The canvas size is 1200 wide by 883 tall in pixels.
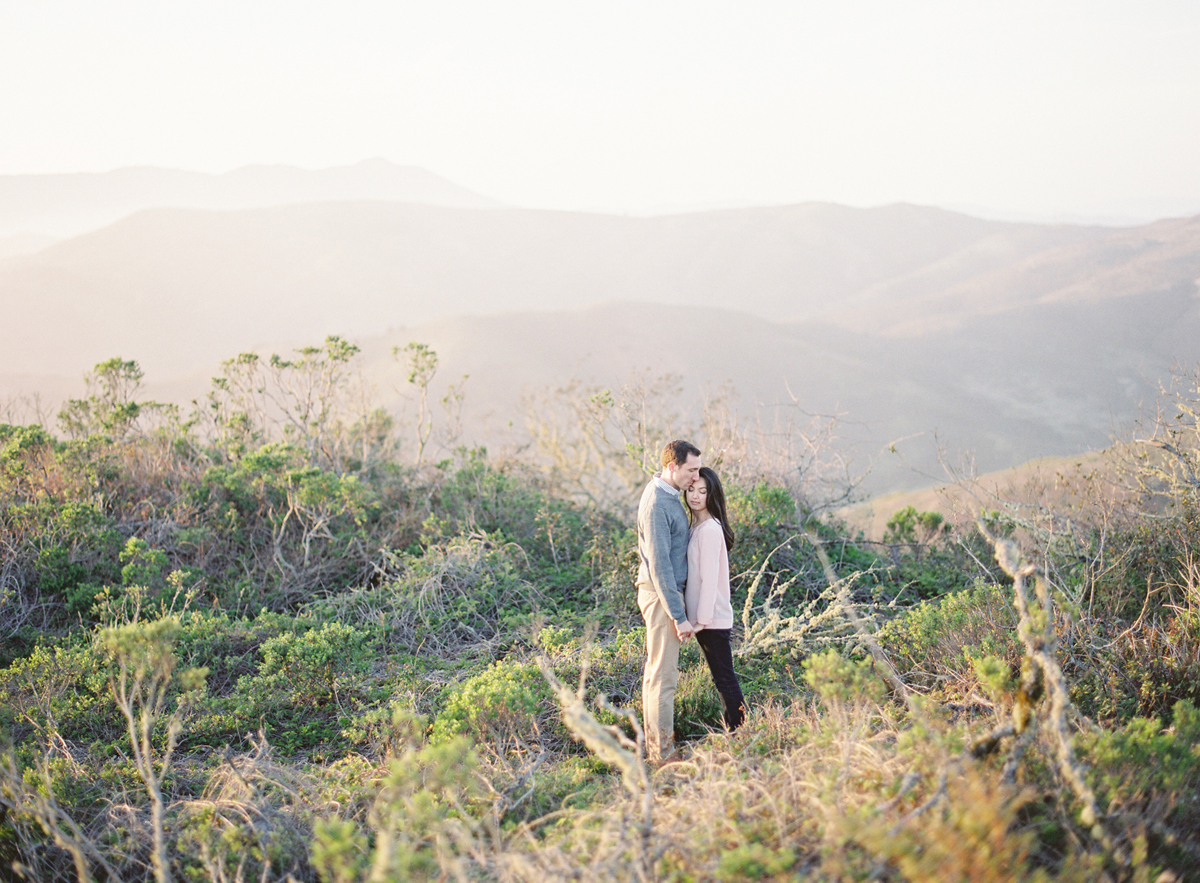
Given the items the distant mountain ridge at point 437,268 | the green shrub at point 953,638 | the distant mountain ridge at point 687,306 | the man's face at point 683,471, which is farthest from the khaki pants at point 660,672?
the distant mountain ridge at point 437,268

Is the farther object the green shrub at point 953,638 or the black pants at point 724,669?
the green shrub at point 953,638

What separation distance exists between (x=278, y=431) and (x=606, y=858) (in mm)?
8789

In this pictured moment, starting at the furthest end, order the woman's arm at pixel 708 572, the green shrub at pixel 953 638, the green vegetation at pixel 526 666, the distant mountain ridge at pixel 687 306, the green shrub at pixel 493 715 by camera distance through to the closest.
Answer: the distant mountain ridge at pixel 687 306 < the green shrub at pixel 953 638 < the green shrub at pixel 493 715 < the woman's arm at pixel 708 572 < the green vegetation at pixel 526 666

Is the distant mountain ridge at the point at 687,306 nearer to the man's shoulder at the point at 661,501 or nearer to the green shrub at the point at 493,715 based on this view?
the man's shoulder at the point at 661,501

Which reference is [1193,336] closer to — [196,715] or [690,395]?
[690,395]

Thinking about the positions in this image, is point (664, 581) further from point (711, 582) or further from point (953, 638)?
point (953, 638)

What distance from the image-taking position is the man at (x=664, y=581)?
367 cm

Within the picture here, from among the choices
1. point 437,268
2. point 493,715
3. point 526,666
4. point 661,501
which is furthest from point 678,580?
point 437,268

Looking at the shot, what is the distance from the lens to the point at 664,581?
144 inches

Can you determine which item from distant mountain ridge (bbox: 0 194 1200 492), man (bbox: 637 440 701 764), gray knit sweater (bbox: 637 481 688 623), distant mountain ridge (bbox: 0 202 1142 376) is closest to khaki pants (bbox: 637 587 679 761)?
man (bbox: 637 440 701 764)

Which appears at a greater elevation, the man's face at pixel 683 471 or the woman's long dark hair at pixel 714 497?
the man's face at pixel 683 471

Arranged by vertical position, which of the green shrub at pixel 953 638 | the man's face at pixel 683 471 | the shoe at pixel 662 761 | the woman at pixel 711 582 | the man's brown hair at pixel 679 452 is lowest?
the shoe at pixel 662 761

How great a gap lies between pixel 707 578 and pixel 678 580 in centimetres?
15

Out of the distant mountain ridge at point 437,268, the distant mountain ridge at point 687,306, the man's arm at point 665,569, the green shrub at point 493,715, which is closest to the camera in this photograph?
the man's arm at point 665,569
